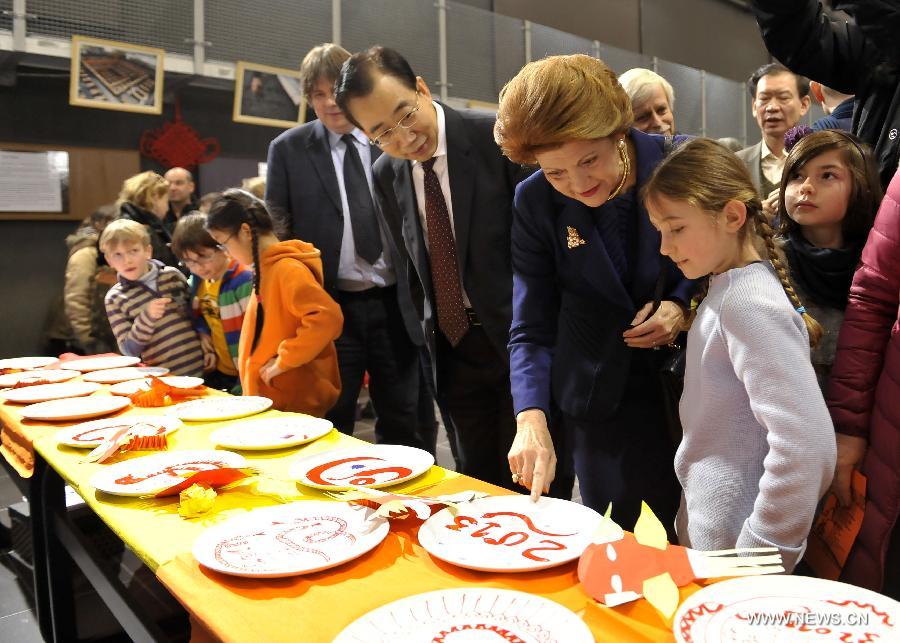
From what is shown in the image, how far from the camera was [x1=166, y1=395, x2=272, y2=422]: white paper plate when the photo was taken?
6.10 feet

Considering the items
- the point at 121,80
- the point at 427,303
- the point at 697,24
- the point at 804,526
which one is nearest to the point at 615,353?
the point at 804,526

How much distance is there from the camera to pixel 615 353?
1.45 metres

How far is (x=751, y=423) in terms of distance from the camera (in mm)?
1106

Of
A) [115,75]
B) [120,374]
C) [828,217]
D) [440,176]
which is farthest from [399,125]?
[115,75]

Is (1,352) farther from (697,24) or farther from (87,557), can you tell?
(697,24)

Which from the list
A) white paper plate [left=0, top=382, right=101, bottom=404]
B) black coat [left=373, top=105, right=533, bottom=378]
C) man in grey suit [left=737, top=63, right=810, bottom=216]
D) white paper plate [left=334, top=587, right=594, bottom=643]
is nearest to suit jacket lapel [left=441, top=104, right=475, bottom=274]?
black coat [left=373, top=105, right=533, bottom=378]

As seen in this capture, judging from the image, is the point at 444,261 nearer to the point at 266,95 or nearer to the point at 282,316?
the point at 282,316

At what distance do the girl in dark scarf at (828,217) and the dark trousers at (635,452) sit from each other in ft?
1.02

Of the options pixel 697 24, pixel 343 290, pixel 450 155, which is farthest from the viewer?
pixel 697 24

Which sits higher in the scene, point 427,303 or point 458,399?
point 427,303

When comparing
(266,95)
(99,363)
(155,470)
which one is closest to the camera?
(155,470)

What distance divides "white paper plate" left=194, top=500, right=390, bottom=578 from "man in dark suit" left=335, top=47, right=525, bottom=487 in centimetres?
82

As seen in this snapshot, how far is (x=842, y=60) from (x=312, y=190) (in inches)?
66.4

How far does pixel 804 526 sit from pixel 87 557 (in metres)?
1.50
